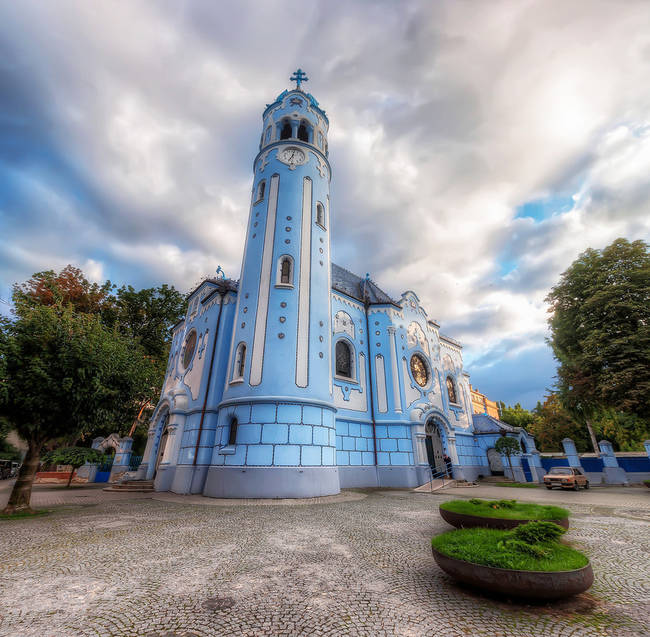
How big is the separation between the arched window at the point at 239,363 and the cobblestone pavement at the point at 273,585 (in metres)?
7.69

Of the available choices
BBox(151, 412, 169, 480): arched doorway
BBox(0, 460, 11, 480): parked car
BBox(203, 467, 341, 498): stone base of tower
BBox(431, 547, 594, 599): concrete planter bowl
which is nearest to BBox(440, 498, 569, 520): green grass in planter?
BBox(431, 547, 594, 599): concrete planter bowl

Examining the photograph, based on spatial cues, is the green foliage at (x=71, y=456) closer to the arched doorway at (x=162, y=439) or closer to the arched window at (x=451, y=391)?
the arched doorway at (x=162, y=439)

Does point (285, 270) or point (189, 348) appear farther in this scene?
point (189, 348)

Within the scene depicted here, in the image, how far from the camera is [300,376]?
48.1ft

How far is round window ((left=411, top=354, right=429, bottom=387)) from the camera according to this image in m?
22.2

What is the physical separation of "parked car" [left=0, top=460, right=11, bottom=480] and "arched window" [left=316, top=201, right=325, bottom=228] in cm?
3310

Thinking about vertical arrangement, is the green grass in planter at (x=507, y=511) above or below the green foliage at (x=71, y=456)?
below

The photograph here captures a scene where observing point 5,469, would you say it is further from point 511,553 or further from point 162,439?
point 511,553

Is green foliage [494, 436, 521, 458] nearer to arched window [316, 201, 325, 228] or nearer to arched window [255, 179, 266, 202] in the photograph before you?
arched window [316, 201, 325, 228]

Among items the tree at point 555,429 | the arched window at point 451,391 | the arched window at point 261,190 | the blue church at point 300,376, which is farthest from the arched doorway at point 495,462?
the arched window at point 261,190

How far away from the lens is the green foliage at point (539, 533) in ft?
13.4

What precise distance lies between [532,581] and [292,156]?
21181mm

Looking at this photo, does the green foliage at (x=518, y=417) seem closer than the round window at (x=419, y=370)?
No

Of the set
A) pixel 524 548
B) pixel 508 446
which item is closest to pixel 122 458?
pixel 524 548
